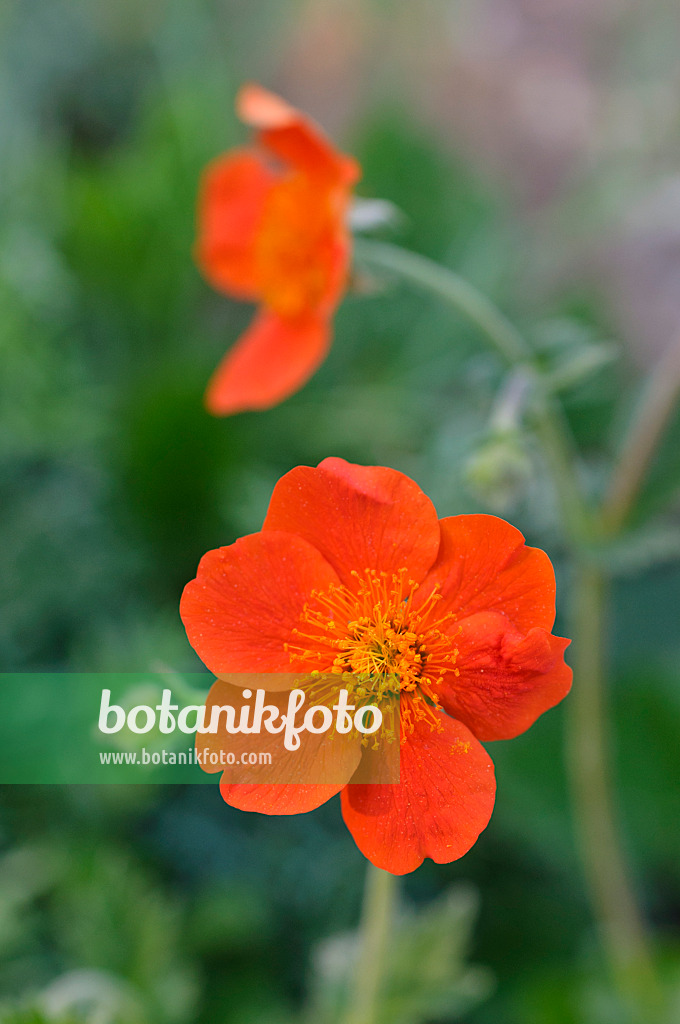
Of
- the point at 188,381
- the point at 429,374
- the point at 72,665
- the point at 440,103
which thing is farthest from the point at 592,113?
the point at 72,665

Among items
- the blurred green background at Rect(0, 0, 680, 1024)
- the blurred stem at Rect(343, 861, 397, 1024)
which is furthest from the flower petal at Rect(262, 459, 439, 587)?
the blurred green background at Rect(0, 0, 680, 1024)

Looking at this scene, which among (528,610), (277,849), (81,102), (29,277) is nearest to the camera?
(528,610)

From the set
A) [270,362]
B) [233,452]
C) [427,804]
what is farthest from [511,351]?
[233,452]

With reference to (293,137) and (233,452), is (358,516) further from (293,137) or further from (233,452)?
(233,452)

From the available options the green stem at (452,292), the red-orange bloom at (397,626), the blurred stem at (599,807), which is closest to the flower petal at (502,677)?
Result: the red-orange bloom at (397,626)

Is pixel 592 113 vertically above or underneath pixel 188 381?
above

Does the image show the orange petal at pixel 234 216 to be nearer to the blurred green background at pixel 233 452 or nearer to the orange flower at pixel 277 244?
the orange flower at pixel 277 244

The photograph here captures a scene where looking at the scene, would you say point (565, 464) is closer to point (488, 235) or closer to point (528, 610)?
point (528, 610)
